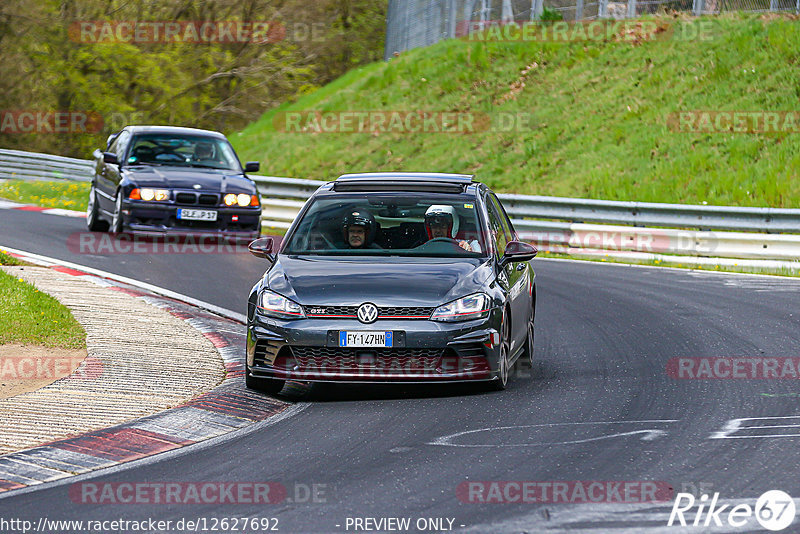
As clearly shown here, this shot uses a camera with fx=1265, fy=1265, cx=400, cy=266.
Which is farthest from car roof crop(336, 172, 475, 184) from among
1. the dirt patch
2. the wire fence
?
the wire fence

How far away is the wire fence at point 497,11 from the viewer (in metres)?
30.8

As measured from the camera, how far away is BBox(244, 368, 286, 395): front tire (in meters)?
8.94

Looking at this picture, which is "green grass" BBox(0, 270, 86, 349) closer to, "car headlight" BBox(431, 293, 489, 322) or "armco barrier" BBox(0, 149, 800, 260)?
"car headlight" BBox(431, 293, 489, 322)

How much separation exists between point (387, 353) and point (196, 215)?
10360mm

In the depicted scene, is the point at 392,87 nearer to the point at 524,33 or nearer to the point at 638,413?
the point at 524,33

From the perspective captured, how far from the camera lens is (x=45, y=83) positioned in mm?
40875

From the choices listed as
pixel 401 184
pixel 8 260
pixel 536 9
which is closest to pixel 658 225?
pixel 8 260

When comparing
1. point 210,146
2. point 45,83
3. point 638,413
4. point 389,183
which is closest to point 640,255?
point 210,146

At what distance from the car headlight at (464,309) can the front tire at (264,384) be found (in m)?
1.23

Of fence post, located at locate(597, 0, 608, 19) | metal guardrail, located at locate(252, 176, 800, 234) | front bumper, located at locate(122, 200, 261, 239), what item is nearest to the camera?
front bumper, located at locate(122, 200, 261, 239)

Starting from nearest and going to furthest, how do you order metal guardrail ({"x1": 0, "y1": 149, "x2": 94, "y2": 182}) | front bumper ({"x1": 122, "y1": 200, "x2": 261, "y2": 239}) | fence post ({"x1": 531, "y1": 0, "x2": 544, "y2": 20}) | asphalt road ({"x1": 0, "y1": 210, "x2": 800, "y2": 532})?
asphalt road ({"x1": 0, "y1": 210, "x2": 800, "y2": 532})
front bumper ({"x1": 122, "y1": 200, "x2": 261, "y2": 239})
metal guardrail ({"x1": 0, "y1": 149, "x2": 94, "y2": 182})
fence post ({"x1": 531, "y1": 0, "x2": 544, "y2": 20})

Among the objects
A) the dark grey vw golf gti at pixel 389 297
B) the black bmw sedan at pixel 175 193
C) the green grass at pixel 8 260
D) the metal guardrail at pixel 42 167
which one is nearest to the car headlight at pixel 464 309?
the dark grey vw golf gti at pixel 389 297

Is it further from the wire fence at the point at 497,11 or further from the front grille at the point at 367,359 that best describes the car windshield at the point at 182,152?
the wire fence at the point at 497,11

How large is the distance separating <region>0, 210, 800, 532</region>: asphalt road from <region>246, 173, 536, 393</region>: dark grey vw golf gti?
0.28 meters
